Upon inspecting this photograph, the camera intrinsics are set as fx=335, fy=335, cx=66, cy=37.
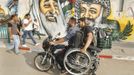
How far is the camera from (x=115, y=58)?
1216cm

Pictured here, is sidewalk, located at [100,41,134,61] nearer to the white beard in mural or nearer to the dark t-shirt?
the white beard in mural

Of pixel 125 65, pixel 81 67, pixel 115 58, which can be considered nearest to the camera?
pixel 81 67

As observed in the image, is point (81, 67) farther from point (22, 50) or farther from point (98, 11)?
point (98, 11)

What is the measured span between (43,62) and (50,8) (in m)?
7.77

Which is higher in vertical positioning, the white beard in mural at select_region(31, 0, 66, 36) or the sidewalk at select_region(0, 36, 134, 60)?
the white beard in mural at select_region(31, 0, 66, 36)

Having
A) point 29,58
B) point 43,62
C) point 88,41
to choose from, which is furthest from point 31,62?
point 88,41

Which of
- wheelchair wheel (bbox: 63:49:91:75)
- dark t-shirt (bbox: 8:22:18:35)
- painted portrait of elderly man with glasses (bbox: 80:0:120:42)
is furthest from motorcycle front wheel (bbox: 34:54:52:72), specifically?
painted portrait of elderly man with glasses (bbox: 80:0:120:42)

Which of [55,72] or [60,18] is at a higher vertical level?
[60,18]

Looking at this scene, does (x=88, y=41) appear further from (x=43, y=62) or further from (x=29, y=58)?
(x=29, y=58)

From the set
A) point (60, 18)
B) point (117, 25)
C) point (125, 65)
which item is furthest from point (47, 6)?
point (125, 65)

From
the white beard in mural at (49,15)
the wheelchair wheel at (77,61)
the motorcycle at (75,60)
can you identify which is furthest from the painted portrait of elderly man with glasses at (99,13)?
the wheelchair wheel at (77,61)

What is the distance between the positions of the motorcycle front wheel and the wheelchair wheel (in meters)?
0.54

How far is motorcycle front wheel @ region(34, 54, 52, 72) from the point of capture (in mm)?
9445

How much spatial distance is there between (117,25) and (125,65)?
225 inches
